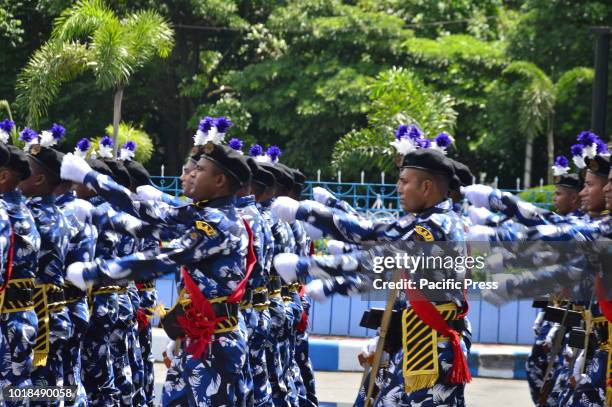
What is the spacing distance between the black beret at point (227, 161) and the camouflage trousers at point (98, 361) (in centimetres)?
185

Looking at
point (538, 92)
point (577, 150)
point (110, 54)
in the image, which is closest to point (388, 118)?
point (538, 92)

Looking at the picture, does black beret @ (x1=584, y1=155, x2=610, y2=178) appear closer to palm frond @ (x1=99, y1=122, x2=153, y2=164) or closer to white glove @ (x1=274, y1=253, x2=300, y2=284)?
white glove @ (x1=274, y1=253, x2=300, y2=284)

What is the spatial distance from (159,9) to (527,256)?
68.8 feet

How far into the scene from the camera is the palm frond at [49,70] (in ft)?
65.3

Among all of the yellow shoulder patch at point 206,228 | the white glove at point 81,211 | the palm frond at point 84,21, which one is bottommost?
the yellow shoulder patch at point 206,228

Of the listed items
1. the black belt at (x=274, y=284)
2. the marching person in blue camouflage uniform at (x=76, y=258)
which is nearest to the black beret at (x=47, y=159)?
the marching person in blue camouflage uniform at (x=76, y=258)

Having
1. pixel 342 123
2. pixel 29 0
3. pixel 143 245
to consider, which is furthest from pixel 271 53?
pixel 143 245

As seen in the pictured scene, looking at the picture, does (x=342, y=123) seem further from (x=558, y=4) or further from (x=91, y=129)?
(x=91, y=129)

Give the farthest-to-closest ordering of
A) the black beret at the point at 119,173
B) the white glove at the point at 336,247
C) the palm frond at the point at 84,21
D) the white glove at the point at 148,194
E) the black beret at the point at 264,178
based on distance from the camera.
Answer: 1. the palm frond at the point at 84,21
2. the black beret at the point at 119,173
3. the black beret at the point at 264,178
4. the white glove at the point at 148,194
5. the white glove at the point at 336,247

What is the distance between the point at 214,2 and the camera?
25844 mm

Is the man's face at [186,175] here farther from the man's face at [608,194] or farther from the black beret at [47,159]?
the man's face at [608,194]

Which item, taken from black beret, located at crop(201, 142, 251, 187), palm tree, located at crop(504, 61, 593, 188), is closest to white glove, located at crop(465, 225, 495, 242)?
black beret, located at crop(201, 142, 251, 187)

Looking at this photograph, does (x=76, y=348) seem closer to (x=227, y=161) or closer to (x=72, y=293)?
(x=72, y=293)

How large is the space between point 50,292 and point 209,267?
1203 millimetres
